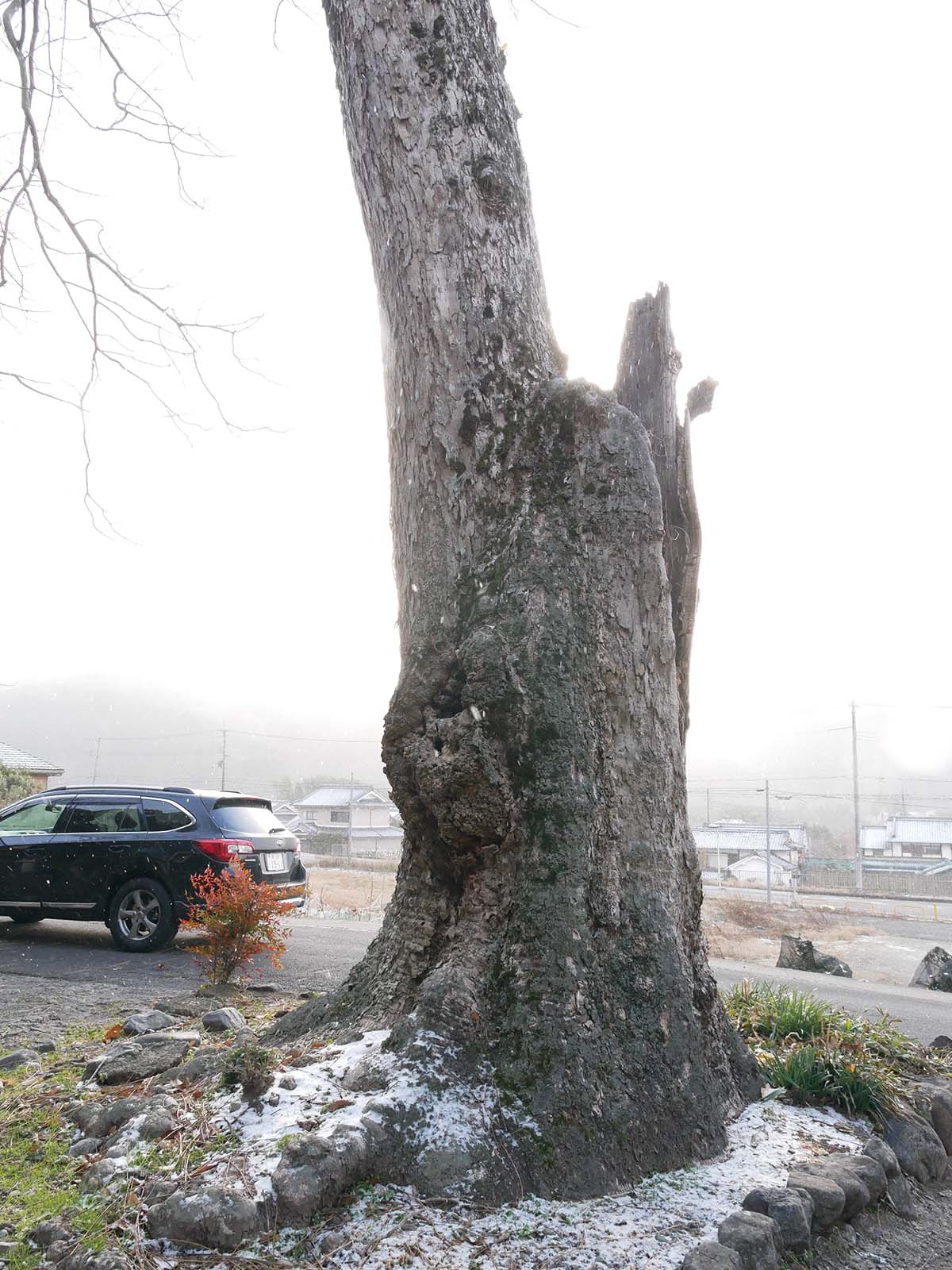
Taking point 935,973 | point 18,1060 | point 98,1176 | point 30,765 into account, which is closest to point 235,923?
point 18,1060

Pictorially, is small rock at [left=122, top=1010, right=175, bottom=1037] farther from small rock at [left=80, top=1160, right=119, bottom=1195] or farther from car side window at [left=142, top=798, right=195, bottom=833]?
car side window at [left=142, top=798, right=195, bottom=833]

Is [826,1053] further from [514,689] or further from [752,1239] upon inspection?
[514,689]

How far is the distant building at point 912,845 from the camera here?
209 ft

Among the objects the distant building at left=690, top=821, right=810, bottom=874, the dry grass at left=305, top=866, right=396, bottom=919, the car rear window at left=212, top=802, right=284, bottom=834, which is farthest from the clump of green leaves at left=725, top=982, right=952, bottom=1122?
the distant building at left=690, top=821, right=810, bottom=874

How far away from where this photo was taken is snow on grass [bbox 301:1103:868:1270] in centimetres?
242

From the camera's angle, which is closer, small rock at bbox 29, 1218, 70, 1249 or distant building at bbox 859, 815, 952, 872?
small rock at bbox 29, 1218, 70, 1249

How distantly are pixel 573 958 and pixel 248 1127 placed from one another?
129 cm

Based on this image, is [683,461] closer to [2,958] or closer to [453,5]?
[453,5]

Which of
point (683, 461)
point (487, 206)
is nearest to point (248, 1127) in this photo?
point (683, 461)

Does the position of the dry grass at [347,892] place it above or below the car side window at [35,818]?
below

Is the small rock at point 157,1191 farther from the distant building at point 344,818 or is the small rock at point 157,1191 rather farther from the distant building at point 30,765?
the distant building at point 344,818

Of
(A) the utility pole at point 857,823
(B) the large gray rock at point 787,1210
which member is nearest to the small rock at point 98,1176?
(B) the large gray rock at point 787,1210

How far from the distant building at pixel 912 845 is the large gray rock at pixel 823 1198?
6663 centimetres

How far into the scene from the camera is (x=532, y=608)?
11.8 ft
